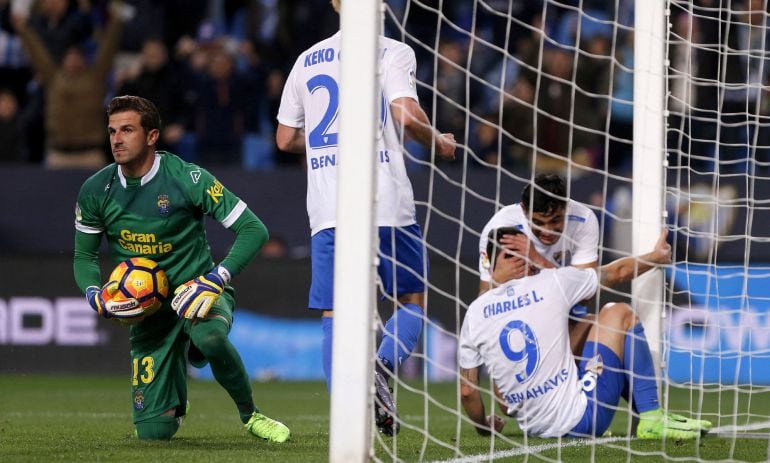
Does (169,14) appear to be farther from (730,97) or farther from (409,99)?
(409,99)

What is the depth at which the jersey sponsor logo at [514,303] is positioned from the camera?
589 centimetres

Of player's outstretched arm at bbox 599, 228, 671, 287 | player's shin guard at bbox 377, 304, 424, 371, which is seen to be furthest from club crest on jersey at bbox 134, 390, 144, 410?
player's outstretched arm at bbox 599, 228, 671, 287

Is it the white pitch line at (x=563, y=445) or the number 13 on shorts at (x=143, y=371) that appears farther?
the number 13 on shorts at (x=143, y=371)

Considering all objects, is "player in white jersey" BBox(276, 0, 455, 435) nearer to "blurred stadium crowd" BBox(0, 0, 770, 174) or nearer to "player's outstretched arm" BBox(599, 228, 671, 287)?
"player's outstretched arm" BBox(599, 228, 671, 287)

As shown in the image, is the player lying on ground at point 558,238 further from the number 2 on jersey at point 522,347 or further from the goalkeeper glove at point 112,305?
the goalkeeper glove at point 112,305

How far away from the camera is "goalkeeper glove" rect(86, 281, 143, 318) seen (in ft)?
19.3

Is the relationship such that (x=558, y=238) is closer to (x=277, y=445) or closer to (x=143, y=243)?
(x=277, y=445)

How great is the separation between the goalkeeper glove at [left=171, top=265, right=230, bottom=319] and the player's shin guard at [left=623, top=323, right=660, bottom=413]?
6.13ft

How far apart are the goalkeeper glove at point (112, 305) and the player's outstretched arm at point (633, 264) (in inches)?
83.8

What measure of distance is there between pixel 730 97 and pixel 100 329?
5946 millimetres

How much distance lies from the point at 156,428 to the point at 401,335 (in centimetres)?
128

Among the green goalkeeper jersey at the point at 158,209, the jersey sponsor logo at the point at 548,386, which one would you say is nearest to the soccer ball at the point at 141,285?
the green goalkeeper jersey at the point at 158,209

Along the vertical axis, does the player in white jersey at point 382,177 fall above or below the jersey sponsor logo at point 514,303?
above

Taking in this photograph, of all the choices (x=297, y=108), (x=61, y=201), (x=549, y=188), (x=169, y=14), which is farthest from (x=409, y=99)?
Result: (x=169, y=14)
